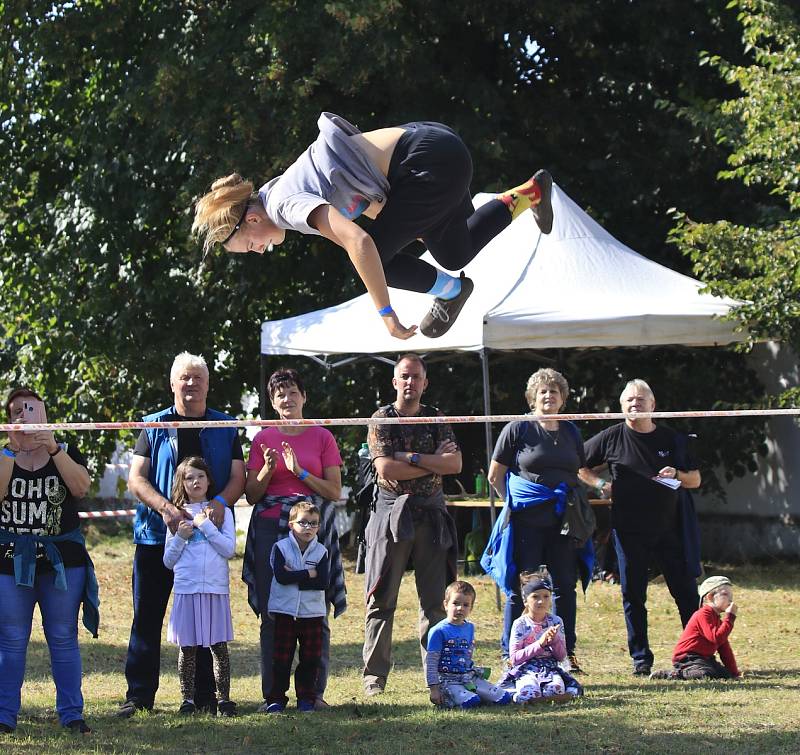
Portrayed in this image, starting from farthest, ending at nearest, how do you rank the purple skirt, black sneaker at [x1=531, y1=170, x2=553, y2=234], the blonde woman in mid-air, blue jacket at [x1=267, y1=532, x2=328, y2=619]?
blue jacket at [x1=267, y1=532, x2=328, y2=619] < the purple skirt < black sneaker at [x1=531, y1=170, x2=553, y2=234] < the blonde woman in mid-air

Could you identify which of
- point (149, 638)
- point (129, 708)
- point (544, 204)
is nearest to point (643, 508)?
point (544, 204)

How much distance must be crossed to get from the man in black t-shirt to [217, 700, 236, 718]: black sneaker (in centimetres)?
204

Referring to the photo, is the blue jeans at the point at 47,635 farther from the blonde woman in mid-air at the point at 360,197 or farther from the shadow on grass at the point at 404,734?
the blonde woman in mid-air at the point at 360,197

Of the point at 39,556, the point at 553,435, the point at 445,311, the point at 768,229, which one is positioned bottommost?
the point at 39,556

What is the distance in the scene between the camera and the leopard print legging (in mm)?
5094

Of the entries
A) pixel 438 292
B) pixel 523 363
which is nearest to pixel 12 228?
pixel 523 363

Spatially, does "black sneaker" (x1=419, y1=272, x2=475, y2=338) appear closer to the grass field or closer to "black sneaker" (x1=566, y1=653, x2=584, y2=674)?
the grass field

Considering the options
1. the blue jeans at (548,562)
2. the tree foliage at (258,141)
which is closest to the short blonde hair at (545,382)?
the blue jeans at (548,562)

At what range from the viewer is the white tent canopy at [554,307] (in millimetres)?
8109

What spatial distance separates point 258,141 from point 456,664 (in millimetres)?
7069

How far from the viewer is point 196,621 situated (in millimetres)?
5039

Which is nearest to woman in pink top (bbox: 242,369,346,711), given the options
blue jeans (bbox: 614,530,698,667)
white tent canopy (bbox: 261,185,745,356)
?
blue jeans (bbox: 614,530,698,667)

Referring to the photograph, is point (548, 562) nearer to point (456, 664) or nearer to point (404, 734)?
point (456, 664)

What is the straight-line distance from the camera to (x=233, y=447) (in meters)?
5.34
